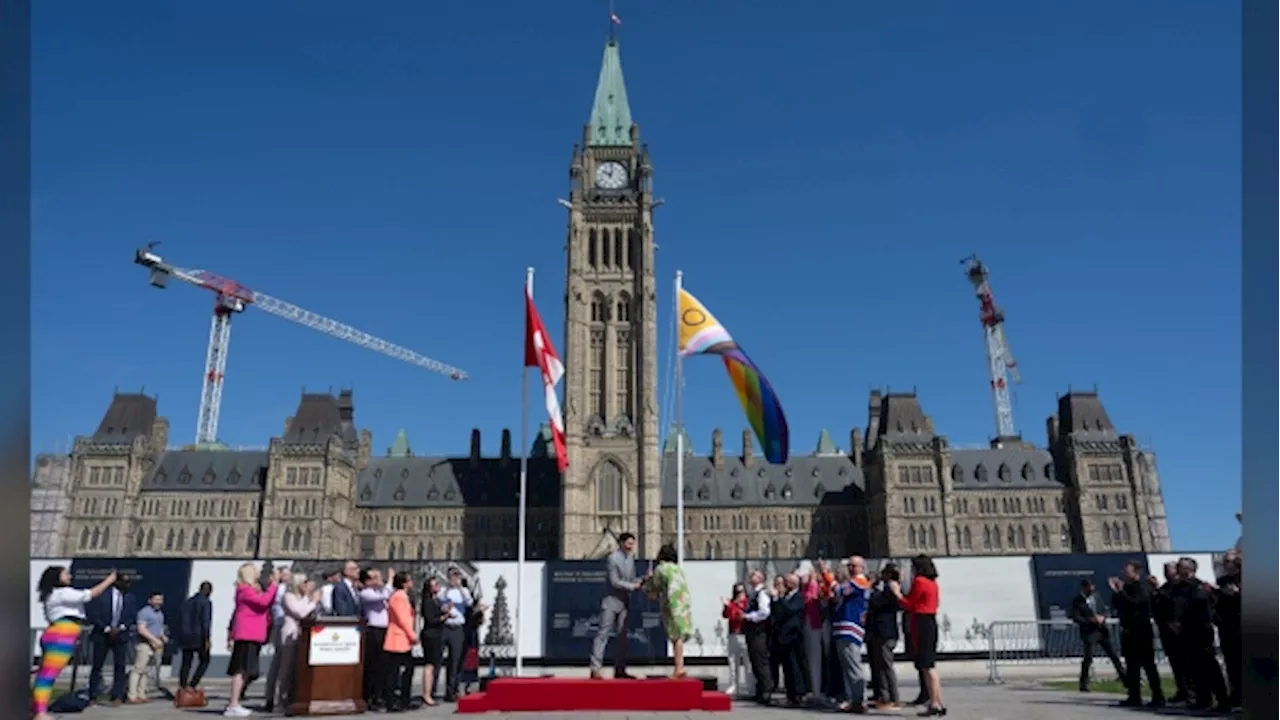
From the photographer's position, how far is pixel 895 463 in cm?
8438

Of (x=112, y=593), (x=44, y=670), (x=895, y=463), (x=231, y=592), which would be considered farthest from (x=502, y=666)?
(x=895, y=463)

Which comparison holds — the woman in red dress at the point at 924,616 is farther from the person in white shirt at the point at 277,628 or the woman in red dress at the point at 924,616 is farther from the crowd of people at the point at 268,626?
the person in white shirt at the point at 277,628

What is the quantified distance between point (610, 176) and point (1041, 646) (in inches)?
2885

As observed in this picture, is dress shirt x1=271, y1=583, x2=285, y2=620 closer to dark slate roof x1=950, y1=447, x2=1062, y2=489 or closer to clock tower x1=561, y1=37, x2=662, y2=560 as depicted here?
clock tower x1=561, y1=37, x2=662, y2=560

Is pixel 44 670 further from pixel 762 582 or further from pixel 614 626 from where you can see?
pixel 762 582

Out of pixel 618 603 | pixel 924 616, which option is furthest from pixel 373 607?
pixel 924 616

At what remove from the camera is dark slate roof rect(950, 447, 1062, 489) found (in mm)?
85250

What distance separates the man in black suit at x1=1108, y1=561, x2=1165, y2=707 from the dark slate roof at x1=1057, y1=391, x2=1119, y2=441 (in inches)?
3113

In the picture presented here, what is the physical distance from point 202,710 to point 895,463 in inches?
3068

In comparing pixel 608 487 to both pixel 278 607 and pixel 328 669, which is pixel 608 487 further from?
pixel 328 669

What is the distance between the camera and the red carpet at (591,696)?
10906 mm

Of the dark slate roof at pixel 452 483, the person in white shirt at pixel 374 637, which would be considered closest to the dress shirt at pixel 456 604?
the person in white shirt at pixel 374 637

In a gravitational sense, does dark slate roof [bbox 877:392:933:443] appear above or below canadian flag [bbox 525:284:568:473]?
above

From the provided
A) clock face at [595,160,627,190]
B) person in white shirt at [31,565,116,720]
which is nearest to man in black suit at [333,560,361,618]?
person in white shirt at [31,565,116,720]
